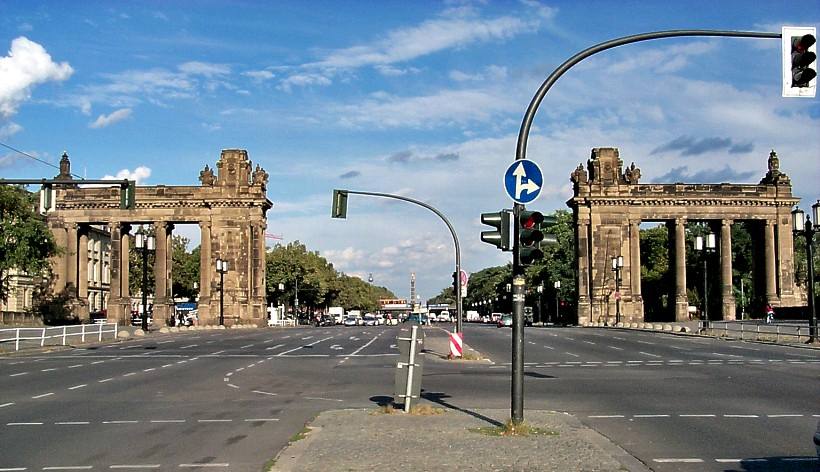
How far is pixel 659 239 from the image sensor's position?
128 metres

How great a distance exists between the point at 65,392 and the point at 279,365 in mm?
10001


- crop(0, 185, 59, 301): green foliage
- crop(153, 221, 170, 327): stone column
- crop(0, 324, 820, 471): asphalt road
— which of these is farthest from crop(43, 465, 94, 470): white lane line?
crop(153, 221, 170, 327): stone column

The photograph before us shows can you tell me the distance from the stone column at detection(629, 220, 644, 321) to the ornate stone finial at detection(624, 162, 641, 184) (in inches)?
207

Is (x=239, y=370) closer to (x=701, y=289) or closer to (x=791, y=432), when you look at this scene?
(x=791, y=432)

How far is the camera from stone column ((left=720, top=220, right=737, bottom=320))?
9275 centimetres

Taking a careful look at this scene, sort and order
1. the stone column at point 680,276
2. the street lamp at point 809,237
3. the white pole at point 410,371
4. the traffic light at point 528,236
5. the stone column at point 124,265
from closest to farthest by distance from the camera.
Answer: the traffic light at point 528,236 → the white pole at point 410,371 → the street lamp at point 809,237 → the stone column at point 124,265 → the stone column at point 680,276

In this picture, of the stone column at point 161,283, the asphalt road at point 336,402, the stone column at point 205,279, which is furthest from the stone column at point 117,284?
the asphalt road at point 336,402

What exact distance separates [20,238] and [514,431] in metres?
55.4

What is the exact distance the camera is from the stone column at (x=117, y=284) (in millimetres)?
92562

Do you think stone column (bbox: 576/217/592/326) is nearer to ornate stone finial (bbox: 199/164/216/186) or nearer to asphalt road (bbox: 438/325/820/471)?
ornate stone finial (bbox: 199/164/216/186)

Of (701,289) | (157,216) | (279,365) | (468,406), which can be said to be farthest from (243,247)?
(468,406)

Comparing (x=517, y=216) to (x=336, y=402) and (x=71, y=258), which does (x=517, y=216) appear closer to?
(x=336, y=402)

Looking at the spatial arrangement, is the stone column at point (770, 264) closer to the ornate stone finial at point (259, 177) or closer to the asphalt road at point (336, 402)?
the ornate stone finial at point (259, 177)

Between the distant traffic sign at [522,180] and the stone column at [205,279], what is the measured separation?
83.4m
